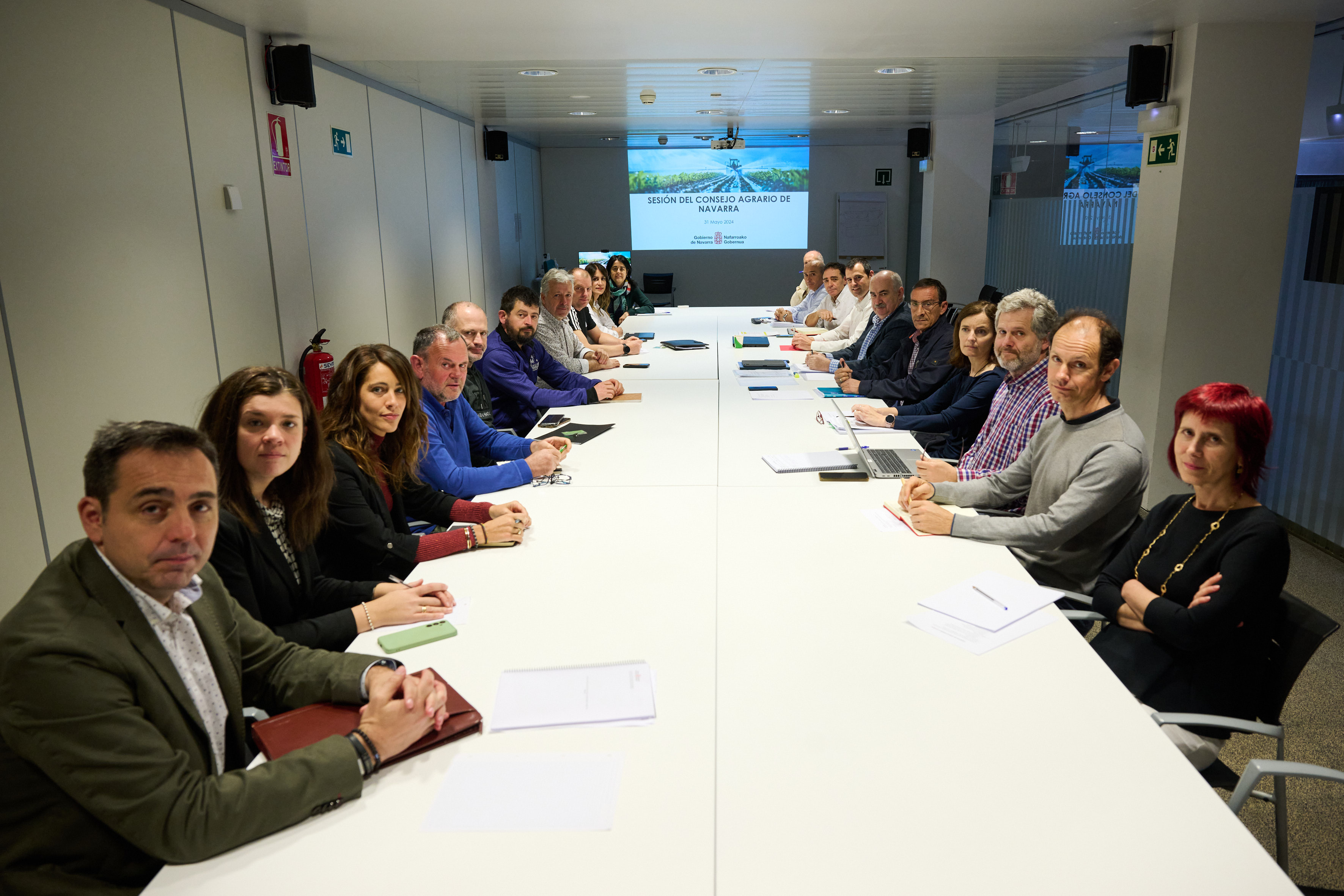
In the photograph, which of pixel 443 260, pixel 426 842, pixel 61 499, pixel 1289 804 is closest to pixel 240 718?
pixel 426 842

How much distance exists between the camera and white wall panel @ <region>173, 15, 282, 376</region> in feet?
13.8

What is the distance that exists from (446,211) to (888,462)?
21.4 ft

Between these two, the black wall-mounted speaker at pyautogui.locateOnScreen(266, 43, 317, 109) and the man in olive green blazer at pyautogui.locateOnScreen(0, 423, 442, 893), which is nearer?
the man in olive green blazer at pyautogui.locateOnScreen(0, 423, 442, 893)

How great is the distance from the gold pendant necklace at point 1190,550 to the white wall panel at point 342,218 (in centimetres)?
499

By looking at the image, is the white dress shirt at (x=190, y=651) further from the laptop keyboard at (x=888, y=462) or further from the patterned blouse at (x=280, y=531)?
the laptop keyboard at (x=888, y=462)

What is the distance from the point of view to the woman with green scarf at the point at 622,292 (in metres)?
9.57

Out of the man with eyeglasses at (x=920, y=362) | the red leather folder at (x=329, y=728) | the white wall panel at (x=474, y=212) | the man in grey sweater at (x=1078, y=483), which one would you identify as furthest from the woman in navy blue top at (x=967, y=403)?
the white wall panel at (x=474, y=212)

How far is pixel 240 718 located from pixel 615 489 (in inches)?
68.5

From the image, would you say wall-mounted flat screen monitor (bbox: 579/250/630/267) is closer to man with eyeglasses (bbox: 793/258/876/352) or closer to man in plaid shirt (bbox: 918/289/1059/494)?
man with eyeglasses (bbox: 793/258/876/352)

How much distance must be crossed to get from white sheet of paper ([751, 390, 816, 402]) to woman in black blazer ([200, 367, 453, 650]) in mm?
2913

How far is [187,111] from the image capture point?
413 centimetres

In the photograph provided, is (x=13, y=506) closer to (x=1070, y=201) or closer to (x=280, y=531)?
(x=280, y=531)

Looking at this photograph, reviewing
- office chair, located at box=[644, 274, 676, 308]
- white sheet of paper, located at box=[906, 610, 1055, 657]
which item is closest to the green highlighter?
white sheet of paper, located at box=[906, 610, 1055, 657]

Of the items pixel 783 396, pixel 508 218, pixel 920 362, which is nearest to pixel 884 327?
pixel 920 362
